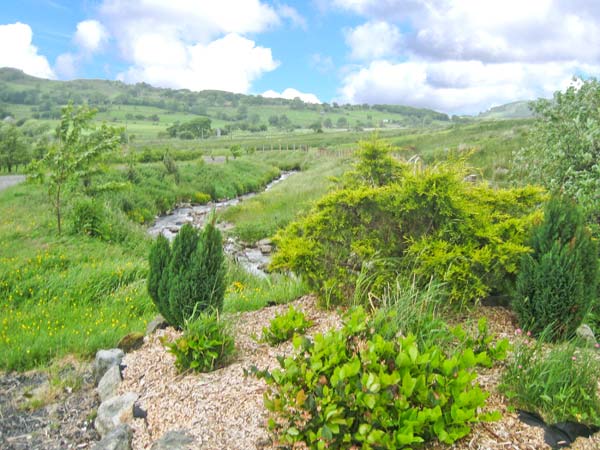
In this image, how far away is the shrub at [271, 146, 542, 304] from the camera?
199 inches

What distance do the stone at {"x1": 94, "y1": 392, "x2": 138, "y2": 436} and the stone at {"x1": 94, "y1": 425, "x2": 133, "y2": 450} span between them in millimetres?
257

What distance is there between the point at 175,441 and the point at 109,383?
1.94 metres

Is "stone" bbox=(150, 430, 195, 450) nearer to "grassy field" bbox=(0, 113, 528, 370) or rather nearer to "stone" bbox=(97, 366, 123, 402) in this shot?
"stone" bbox=(97, 366, 123, 402)

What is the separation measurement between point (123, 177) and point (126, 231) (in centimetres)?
946

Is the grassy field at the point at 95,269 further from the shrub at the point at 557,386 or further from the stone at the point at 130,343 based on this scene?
the shrub at the point at 557,386

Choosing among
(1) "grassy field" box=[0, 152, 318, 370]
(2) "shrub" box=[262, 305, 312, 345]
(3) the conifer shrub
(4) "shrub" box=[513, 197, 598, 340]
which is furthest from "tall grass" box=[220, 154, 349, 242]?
(4) "shrub" box=[513, 197, 598, 340]

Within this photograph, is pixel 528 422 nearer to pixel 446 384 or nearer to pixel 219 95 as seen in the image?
pixel 446 384

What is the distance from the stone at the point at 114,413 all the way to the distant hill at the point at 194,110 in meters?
87.3

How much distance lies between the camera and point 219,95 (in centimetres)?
19575

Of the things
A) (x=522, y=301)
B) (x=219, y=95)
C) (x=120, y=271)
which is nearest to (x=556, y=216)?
(x=522, y=301)

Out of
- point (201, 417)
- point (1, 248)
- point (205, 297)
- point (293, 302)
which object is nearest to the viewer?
point (201, 417)

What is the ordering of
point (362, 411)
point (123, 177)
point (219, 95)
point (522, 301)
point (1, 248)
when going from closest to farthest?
point (362, 411) < point (522, 301) < point (1, 248) < point (123, 177) < point (219, 95)

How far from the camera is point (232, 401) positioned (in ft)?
12.8

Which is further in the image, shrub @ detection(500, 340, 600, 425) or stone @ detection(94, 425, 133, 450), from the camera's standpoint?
stone @ detection(94, 425, 133, 450)
